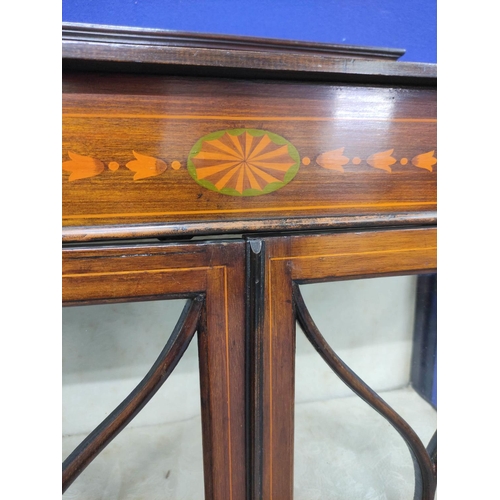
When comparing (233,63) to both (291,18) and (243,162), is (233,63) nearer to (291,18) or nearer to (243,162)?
(243,162)

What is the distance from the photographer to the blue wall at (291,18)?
0.67m

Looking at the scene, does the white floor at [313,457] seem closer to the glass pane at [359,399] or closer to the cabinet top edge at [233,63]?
the glass pane at [359,399]

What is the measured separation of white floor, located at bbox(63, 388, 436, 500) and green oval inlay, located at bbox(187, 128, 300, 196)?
25 centimetres

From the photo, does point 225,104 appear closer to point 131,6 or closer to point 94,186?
point 94,186

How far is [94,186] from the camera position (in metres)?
0.33

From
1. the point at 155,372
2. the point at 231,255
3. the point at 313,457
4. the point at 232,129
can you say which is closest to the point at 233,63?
the point at 232,129

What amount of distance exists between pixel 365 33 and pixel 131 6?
1.50 ft

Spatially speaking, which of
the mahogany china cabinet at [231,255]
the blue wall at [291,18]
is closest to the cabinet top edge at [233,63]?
the mahogany china cabinet at [231,255]

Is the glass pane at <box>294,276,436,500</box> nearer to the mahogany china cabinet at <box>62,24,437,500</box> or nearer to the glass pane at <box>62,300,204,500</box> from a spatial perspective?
the mahogany china cabinet at <box>62,24,437,500</box>

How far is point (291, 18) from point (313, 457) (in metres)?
0.75

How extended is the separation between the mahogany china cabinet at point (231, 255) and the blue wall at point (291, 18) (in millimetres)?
419

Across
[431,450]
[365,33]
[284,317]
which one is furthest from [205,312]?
[365,33]

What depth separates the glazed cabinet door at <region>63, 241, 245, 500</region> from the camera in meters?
0.36

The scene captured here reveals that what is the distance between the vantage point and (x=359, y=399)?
0.46 m
